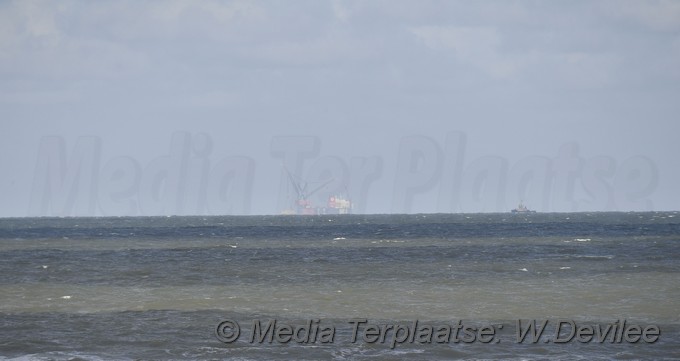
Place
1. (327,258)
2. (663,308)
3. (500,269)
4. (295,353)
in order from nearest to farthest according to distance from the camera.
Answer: (295,353) → (663,308) → (500,269) → (327,258)

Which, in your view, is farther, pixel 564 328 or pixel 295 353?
pixel 564 328

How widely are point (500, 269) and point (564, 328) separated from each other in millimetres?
30134

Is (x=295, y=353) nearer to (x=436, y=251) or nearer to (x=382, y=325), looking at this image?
(x=382, y=325)

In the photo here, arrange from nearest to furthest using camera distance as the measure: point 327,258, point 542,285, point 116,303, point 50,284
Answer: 1. point 116,303
2. point 542,285
3. point 50,284
4. point 327,258

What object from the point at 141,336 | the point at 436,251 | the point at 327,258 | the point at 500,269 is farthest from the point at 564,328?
the point at 436,251

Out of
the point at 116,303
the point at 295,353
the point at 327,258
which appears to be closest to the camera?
the point at 295,353

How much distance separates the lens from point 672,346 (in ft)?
96.8

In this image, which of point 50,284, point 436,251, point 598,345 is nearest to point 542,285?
point 598,345

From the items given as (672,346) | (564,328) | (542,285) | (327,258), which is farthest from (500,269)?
(672,346)

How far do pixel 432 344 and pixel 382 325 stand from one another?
4.27 metres

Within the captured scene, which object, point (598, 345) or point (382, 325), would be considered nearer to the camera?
point (598, 345)

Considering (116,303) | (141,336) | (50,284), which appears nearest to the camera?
(141,336)

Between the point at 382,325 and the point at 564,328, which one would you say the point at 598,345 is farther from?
the point at 382,325

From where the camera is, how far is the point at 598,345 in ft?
98.1
